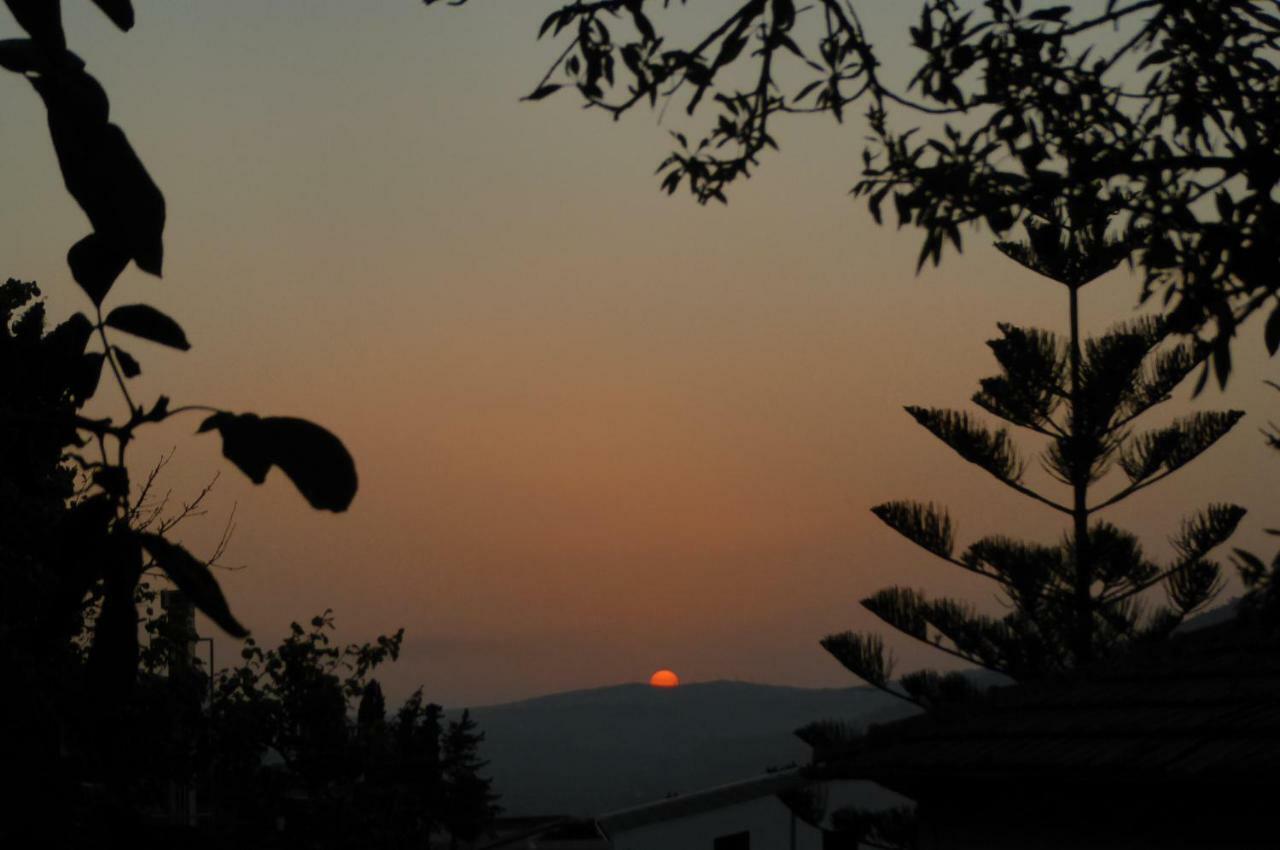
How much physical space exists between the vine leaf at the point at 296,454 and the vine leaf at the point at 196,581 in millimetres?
74

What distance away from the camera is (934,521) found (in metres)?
14.7

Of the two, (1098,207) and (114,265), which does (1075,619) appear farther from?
(114,265)

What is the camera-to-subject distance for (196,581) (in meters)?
0.97

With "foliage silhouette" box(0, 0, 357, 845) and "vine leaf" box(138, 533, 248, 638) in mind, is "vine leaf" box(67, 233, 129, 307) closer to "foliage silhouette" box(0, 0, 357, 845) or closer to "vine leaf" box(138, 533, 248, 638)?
"foliage silhouette" box(0, 0, 357, 845)

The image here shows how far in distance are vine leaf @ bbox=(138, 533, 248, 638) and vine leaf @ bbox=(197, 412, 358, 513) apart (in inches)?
2.9

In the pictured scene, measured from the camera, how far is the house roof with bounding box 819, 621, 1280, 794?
501 centimetres

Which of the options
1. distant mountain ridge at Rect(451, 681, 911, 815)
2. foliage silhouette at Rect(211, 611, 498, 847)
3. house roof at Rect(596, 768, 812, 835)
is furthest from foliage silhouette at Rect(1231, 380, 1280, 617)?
distant mountain ridge at Rect(451, 681, 911, 815)

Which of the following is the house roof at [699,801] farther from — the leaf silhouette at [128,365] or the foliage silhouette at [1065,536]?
the leaf silhouette at [128,365]

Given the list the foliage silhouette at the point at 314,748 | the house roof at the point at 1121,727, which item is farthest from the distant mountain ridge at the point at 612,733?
the house roof at the point at 1121,727

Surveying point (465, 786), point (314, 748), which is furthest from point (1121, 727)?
point (465, 786)

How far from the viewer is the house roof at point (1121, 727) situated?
501 cm

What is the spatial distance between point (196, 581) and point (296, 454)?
0.11m

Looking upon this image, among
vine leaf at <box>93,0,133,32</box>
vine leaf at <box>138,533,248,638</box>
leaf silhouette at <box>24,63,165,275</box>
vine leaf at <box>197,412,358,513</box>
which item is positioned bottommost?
vine leaf at <box>138,533,248,638</box>

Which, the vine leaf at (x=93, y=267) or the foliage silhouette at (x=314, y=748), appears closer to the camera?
the vine leaf at (x=93, y=267)
